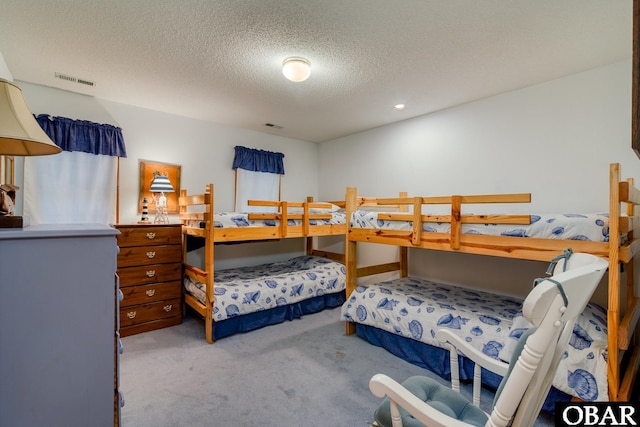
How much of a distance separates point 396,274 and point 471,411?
2665mm

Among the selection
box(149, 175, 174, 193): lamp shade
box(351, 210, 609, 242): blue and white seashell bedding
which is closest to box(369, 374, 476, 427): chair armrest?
box(351, 210, 609, 242): blue and white seashell bedding

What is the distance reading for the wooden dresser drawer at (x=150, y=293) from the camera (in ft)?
9.55

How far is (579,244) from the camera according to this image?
5.40 ft

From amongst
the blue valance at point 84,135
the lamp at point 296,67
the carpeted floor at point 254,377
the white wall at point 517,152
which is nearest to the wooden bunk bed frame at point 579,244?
the white wall at point 517,152

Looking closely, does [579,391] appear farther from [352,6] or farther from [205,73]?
[205,73]

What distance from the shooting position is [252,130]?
435 cm

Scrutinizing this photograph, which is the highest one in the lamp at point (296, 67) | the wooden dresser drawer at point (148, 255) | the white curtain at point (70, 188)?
the lamp at point (296, 67)

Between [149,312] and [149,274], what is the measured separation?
389 mm

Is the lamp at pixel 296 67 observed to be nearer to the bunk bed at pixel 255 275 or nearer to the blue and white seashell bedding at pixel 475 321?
the bunk bed at pixel 255 275

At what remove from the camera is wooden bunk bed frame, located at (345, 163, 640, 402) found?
1494 millimetres

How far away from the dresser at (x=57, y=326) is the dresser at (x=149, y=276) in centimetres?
199

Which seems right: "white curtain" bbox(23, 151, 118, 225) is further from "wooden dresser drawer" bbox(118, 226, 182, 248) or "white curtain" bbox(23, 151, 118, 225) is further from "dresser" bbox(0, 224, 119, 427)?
"dresser" bbox(0, 224, 119, 427)

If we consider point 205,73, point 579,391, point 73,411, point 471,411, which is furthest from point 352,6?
point 579,391

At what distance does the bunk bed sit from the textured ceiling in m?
1.12
